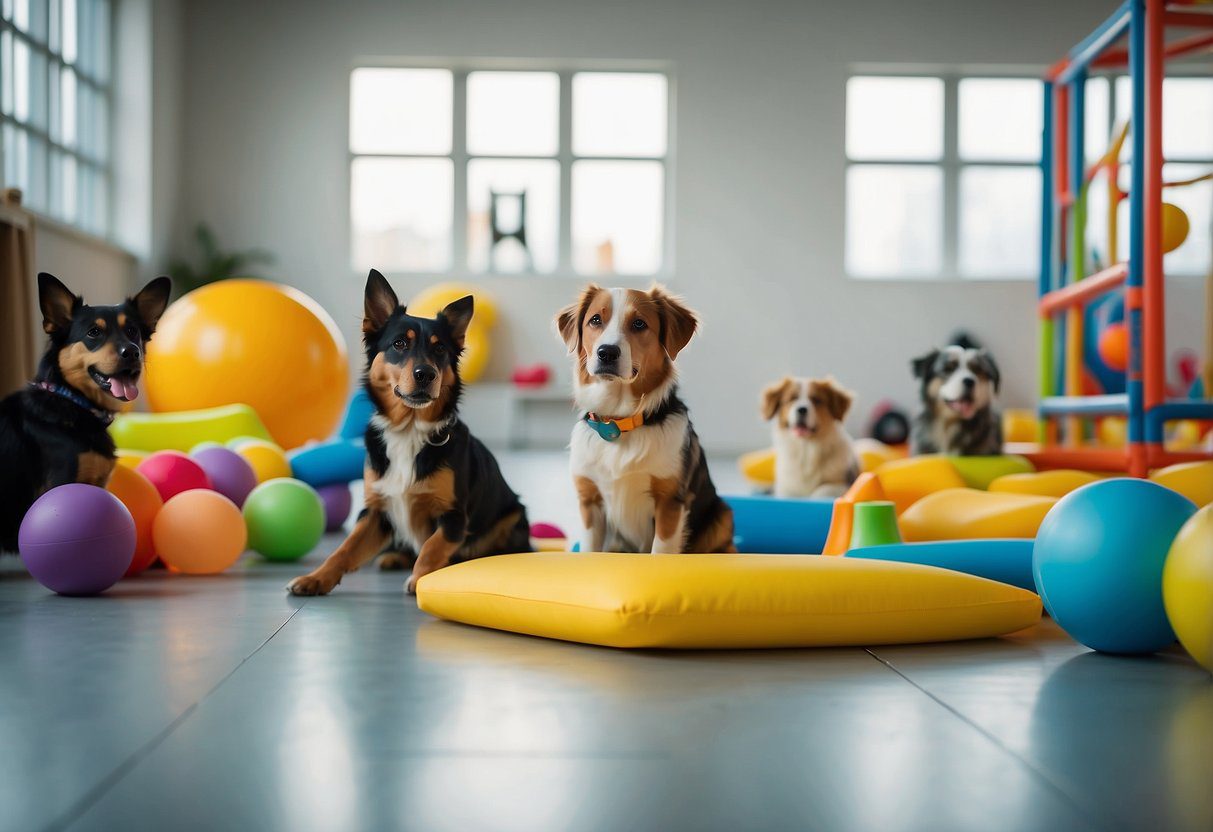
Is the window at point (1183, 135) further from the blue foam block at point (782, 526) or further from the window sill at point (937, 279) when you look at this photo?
the blue foam block at point (782, 526)

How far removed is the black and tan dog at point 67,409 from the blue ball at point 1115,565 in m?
2.45

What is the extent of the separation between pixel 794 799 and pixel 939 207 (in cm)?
1225

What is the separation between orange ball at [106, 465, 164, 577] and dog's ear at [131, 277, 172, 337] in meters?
0.52

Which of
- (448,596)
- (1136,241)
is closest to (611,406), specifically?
(448,596)

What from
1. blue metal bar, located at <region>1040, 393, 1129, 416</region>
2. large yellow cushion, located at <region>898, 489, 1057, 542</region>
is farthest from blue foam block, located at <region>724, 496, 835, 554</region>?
blue metal bar, located at <region>1040, 393, 1129, 416</region>

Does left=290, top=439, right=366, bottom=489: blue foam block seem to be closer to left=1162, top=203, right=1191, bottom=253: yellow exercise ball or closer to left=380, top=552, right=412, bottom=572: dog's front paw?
left=380, top=552, right=412, bottom=572: dog's front paw

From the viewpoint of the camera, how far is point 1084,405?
5699 millimetres

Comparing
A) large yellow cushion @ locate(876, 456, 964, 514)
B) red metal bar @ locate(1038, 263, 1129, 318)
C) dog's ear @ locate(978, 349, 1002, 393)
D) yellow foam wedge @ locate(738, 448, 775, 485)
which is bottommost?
yellow foam wedge @ locate(738, 448, 775, 485)

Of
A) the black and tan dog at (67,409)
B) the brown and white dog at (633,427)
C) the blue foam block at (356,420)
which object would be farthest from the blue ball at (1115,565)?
the blue foam block at (356,420)

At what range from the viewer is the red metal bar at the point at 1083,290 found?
535 centimetres

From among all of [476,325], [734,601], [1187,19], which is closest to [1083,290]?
[1187,19]

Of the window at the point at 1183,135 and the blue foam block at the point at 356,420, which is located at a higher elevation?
the window at the point at 1183,135

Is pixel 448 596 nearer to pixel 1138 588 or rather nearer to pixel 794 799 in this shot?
pixel 794 799

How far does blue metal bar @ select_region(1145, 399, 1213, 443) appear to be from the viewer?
5.02m
